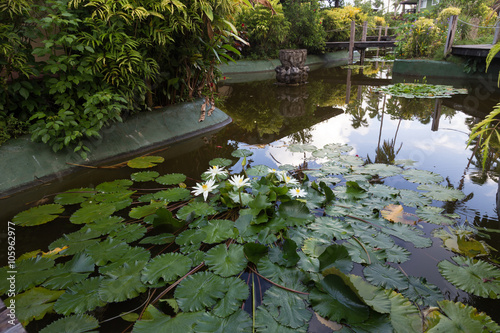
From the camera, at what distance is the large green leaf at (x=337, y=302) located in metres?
0.94

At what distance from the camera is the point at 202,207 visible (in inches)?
65.2

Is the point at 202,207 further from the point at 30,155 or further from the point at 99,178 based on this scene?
the point at 30,155

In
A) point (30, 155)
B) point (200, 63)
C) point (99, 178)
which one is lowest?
point (99, 178)

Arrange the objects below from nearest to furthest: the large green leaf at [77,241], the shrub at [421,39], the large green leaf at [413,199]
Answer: the large green leaf at [77,241] < the large green leaf at [413,199] < the shrub at [421,39]

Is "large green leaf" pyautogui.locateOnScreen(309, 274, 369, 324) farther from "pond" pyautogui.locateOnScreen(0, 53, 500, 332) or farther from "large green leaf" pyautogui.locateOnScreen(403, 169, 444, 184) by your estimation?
"large green leaf" pyautogui.locateOnScreen(403, 169, 444, 184)

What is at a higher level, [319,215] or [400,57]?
[400,57]

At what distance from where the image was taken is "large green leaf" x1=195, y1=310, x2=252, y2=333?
0.95m

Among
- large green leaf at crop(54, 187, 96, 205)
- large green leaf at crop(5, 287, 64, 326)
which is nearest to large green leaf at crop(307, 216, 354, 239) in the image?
large green leaf at crop(5, 287, 64, 326)

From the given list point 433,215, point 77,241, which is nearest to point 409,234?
point 433,215

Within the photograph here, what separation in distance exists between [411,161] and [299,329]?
205 centimetres

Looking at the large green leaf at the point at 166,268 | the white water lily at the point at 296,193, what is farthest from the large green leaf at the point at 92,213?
the white water lily at the point at 296,193

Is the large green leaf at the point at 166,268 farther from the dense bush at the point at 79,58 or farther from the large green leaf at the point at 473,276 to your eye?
the dense bush at the point at 79,58

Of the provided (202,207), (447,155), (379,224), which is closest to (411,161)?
(447,155)

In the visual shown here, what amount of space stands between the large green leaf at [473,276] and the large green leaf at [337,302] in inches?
21.6
